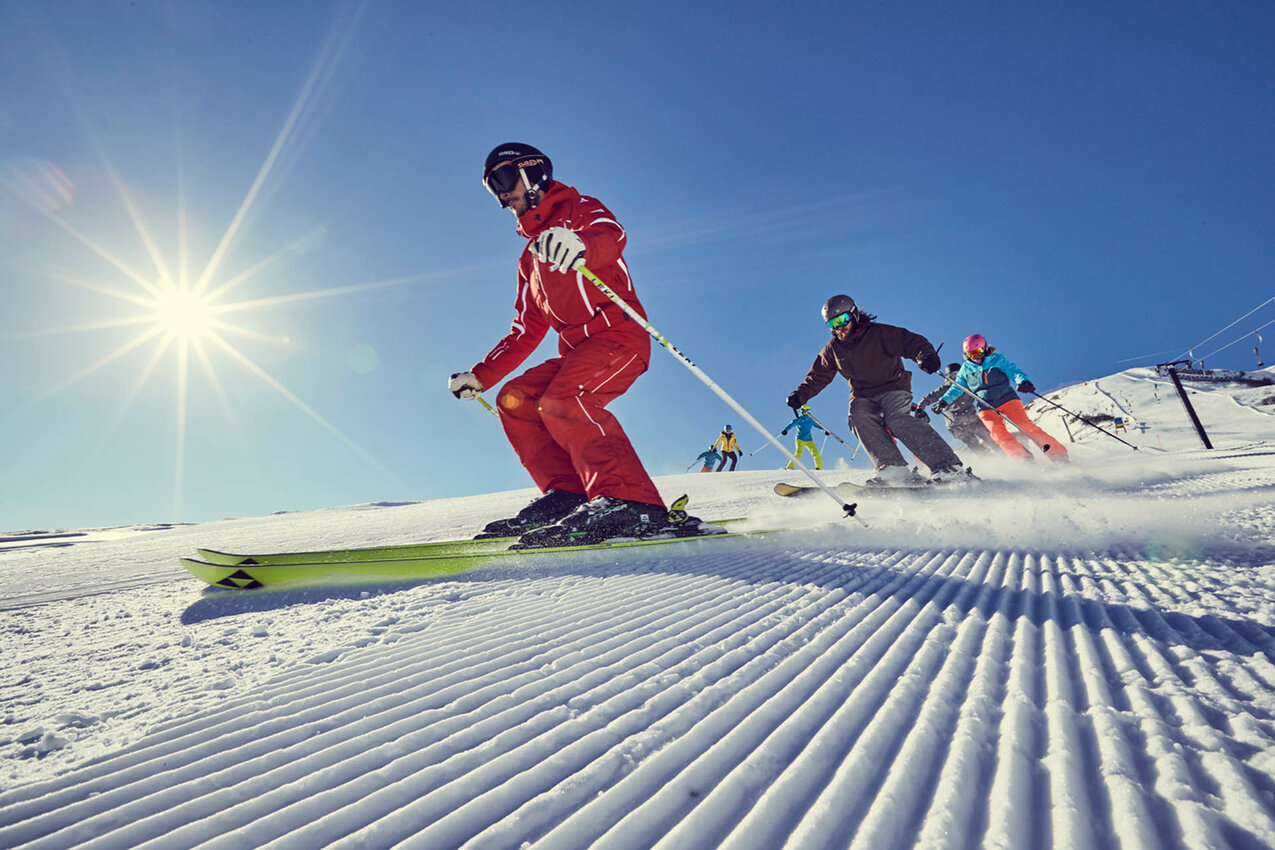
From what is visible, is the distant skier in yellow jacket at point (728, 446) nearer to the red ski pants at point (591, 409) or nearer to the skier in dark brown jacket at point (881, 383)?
the skier in dark brown jacket at point (881, 383)

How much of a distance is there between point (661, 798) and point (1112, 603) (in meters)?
1.46

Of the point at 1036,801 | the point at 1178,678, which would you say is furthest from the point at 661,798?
the point at 1178,678

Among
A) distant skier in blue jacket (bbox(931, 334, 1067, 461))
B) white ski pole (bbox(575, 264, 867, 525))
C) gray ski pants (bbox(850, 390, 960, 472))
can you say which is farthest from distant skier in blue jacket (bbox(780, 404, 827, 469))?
white ski pole (bbox(575, 264, 867, 525))

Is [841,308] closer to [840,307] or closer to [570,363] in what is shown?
[840,307]

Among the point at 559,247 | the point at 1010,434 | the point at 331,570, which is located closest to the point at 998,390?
the point at 1010,434

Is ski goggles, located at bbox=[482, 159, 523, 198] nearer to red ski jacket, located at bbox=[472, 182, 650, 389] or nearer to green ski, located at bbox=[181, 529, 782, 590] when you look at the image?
red ski jacket, located at bbox=[472, 182, 650, 389]

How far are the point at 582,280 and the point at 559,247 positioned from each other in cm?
46

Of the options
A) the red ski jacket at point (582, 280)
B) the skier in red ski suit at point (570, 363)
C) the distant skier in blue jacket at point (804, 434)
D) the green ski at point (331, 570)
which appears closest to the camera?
the green ski at point (331, 570)

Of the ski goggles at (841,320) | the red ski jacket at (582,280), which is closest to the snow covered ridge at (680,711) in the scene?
the red ski jacket at (582,280)

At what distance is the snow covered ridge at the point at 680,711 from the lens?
0.63m

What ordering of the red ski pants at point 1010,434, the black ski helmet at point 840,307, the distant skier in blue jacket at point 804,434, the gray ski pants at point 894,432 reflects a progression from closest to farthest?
the gray ski pants at point 894,432 → the black ski helmet at point 840,307 → the red ski pants at point 1010,434 → the distant skier in blue jacket at point 804,434

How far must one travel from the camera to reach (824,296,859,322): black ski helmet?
493cm

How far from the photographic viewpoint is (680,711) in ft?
2.98

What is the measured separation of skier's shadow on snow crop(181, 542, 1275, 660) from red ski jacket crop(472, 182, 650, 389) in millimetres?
1409
